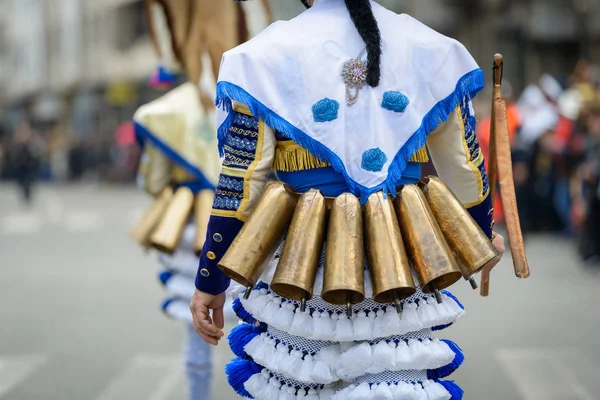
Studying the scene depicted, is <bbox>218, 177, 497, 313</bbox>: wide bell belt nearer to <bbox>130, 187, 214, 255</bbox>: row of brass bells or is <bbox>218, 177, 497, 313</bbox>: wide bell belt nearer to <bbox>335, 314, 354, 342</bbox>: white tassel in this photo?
<bbox>335, 314, 354, 342</bbox>: white tassel

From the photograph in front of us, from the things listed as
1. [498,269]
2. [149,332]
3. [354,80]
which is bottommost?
[498,269]

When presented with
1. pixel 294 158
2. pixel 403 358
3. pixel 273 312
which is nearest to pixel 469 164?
pixel 294 158

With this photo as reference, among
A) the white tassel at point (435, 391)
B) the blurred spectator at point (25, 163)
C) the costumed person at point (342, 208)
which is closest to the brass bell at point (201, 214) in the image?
the costumed person at point (342, 208)

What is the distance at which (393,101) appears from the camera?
271 cm

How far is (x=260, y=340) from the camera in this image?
9.17ft

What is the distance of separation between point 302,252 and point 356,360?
0.34 m

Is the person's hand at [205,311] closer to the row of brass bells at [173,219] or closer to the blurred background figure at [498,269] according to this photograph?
the blurred background figure at [498,269]

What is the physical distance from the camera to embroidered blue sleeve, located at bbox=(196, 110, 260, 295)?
2.72 metres

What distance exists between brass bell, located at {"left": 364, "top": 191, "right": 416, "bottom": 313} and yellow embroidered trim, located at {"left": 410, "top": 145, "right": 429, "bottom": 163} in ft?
0.73

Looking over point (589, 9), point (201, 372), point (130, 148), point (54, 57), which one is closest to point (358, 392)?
point (201, 372)

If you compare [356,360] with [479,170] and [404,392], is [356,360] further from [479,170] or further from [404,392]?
[479,170]

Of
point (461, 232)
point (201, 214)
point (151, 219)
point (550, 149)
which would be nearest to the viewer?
point (461, 232)

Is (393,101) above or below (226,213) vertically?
above

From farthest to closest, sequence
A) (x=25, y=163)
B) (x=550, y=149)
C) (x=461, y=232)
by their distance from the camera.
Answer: (x=25, y=163)
(x=550, y=149)
(x=461, y=232)
